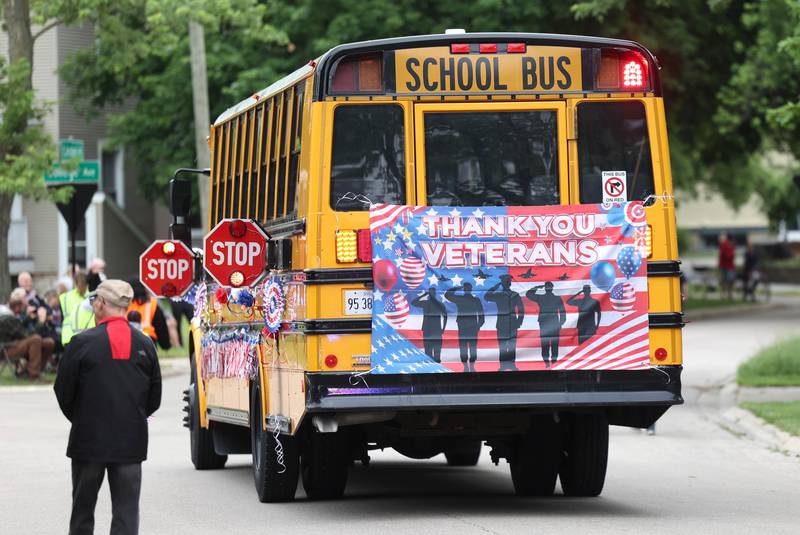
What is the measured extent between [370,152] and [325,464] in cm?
250

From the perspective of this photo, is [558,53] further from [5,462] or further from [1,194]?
[1,194]

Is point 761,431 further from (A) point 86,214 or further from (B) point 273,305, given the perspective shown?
(A) point 86,214

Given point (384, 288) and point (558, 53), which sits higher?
point (558, 53)

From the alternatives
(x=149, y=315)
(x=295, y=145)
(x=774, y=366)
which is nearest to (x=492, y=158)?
(x=295, y=145)

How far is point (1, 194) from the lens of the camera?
29625mm

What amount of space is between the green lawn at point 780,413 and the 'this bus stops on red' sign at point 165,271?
640 cm

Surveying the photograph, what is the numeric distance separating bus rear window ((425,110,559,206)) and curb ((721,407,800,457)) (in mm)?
6337

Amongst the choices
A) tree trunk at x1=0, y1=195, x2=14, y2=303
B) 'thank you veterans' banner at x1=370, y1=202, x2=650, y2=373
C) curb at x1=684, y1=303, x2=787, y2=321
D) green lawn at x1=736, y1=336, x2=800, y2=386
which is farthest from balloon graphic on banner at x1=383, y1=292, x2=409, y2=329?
curb at x1=684, y1=303, x2=787, y2=321

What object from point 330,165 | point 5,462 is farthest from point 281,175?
point 5,462

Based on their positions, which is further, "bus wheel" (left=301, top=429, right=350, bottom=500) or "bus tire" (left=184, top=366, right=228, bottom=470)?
A: "bus tire" (left=184, top=366, right=228, bottom=470)

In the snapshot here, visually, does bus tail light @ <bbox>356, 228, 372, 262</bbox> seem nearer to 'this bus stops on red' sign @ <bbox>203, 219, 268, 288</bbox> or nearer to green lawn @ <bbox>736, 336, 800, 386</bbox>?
'this bus stops on red' sign @ <bbox>203, 219, 268, 288</bbox>

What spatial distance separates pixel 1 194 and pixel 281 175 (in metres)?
17.9

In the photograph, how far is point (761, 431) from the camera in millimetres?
18906

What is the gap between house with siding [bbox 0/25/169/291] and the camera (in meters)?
46.5
